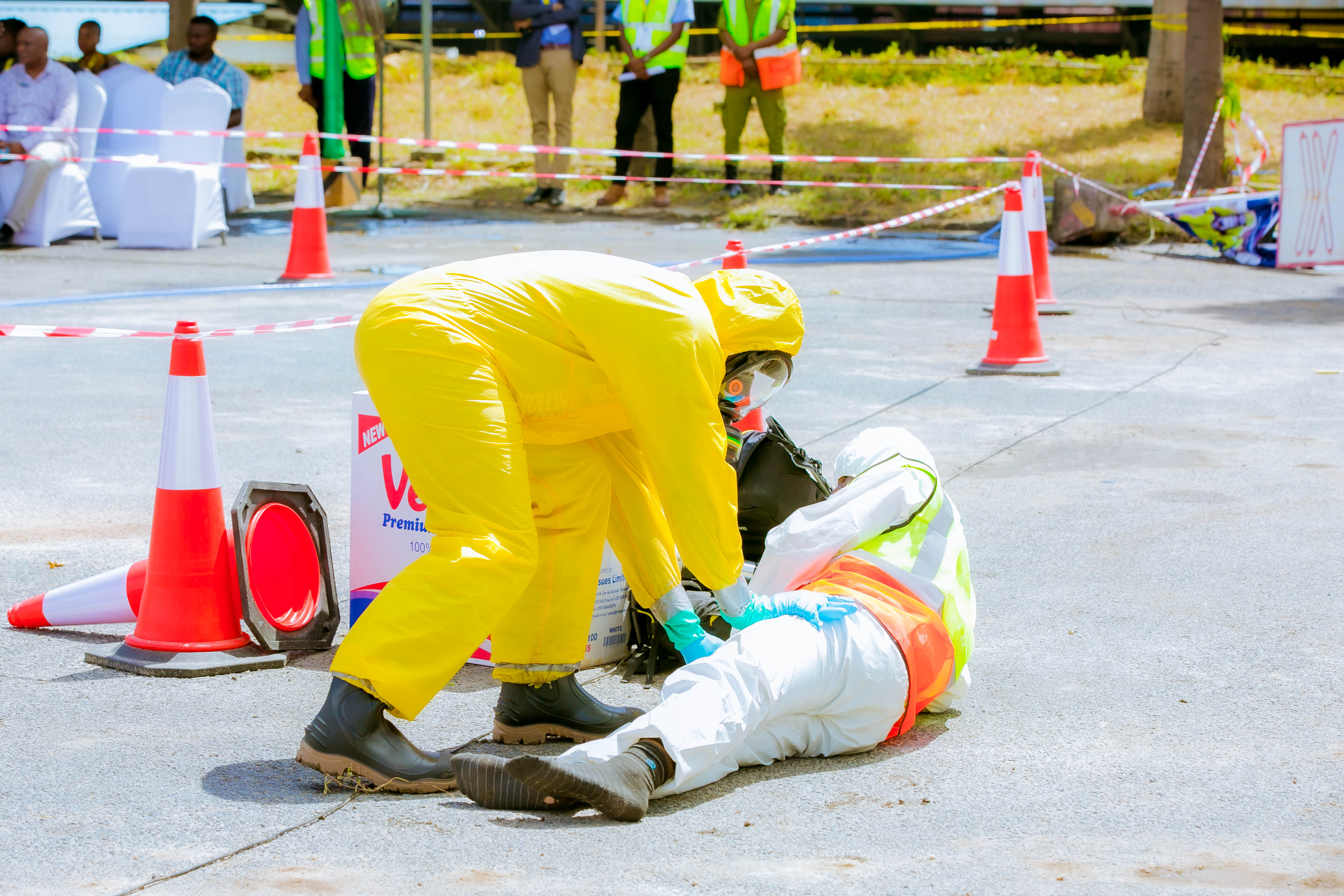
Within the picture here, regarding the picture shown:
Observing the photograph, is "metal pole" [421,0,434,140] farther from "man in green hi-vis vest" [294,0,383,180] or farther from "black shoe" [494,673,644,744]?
"black shoe" [494,673,644,744]

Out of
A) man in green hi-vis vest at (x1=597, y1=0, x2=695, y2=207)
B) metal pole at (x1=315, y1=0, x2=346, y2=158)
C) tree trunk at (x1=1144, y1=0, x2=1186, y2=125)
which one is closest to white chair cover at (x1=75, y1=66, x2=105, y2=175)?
metal pole at (x1=315, y1=0, x2=346, y2=158)

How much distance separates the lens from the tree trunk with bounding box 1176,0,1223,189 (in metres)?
14.4

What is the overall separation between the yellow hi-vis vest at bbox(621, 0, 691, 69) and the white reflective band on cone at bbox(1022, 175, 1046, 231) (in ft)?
18.0

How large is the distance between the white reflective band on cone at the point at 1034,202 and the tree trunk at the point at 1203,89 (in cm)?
482

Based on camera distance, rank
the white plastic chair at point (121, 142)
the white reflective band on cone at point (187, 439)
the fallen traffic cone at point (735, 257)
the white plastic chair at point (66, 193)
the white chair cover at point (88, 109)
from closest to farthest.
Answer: the white reflective band on cone at point (187, 439)
the fallen traffic cone at point (735, 257)
the white plastic chair at point (66, 193)
the white chair cover at point (88, 109)
the white plastic chair at point (121, 142)

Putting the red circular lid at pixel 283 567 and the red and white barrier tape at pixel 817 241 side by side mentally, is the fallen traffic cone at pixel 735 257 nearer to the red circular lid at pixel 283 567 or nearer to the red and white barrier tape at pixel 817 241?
the red and white barrier tape at pixel 817 241

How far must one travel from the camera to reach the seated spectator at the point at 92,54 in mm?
14742

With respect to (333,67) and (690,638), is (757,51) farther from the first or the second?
(690,638)

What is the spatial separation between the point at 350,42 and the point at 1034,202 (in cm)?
754

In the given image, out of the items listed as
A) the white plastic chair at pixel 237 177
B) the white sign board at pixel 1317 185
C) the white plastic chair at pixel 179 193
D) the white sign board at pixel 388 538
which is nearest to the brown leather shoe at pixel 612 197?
the white plastic chair at pixel 237 177

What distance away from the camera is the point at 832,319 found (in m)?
9.93

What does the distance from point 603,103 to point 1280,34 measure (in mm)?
9239

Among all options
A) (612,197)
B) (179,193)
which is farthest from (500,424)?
(612,197)

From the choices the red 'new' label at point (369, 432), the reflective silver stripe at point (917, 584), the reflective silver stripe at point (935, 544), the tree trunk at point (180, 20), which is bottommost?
the reflective silver stripe at point (917, 584)
